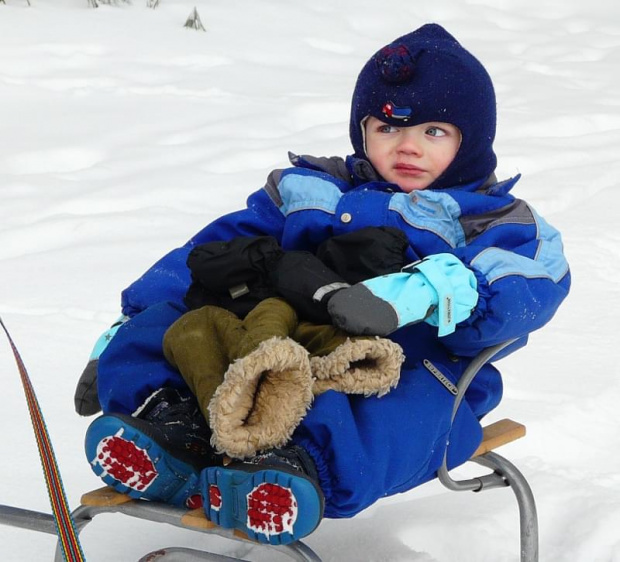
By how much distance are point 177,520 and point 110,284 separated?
207 cm

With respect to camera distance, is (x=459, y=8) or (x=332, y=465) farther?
(x=459, y=8)

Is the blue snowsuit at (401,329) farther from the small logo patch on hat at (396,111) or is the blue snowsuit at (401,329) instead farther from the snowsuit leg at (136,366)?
the small logo patch on hat at (396,111)

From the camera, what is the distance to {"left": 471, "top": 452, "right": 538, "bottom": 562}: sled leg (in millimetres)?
2160

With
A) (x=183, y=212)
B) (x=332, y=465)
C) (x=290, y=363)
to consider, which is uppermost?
(x=290, y=363)

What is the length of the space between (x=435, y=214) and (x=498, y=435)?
17.9 inches

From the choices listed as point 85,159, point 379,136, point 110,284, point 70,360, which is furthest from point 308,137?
point 379,136

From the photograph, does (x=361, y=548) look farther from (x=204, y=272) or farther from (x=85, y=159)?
(x=85, y=159)

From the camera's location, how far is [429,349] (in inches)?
77.5

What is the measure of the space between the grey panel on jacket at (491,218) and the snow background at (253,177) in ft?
2.45

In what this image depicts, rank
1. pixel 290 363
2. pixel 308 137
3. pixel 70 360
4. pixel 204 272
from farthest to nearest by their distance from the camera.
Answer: pixel 308 137 → pixel 70 360 → pixel 204 272 → pixel 290 363

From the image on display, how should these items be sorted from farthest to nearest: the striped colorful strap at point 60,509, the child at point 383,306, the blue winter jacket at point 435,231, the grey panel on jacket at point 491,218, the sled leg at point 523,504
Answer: the sled leg at point 523,504
the grey panel on jacket at point 491,218
the blue winter jacket at point 435,231
the child at point 383,306
the striped colorful strap at point 60,509

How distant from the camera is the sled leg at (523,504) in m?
2.16

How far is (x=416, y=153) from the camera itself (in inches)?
86.1

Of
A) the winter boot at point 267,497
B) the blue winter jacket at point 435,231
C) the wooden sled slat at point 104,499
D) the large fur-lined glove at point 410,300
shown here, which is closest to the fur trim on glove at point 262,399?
the winter boot at point 267,497
